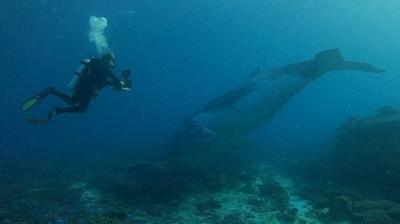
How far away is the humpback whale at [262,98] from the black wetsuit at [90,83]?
618 centimetres

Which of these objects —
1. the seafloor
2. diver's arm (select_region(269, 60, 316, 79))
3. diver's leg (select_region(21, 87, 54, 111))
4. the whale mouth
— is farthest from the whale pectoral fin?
diver's leg (select_region(21, 87, 54, 111))

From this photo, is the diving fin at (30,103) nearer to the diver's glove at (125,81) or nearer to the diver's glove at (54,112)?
the diver's glove at (54,112)

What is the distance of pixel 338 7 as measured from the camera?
267 feet

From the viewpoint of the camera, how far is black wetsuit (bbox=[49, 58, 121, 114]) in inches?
414

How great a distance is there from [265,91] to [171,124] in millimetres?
31812

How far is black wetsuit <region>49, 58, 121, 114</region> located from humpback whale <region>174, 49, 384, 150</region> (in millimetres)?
6179

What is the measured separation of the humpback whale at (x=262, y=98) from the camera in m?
A: 16.6

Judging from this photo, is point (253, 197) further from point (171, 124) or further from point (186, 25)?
point (186, 25)

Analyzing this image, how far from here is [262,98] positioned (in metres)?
16.6

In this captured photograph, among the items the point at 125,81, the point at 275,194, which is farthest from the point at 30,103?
the point at 275,194

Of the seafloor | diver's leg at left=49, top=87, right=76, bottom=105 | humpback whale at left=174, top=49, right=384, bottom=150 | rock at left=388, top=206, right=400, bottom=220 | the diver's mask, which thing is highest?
humpback whale at left=174, top=49, right=384, bottom=150

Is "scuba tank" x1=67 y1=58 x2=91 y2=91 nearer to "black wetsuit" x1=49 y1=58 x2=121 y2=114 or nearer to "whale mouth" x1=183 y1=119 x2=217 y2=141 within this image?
"black wetsuit" x1=49 y1=58 x2=121 y2=114

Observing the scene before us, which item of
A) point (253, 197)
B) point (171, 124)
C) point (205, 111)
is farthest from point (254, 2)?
point (253, 197)

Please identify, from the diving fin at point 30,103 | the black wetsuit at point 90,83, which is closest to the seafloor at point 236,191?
the diving fin at point 30,103
